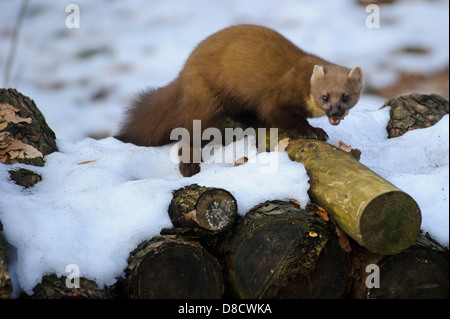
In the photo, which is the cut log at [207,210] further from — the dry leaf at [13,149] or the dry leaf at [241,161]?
the dry leaf at [13,149]

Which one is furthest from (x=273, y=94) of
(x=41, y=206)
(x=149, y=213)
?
(x=41, y=206)

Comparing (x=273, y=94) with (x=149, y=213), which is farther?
(x=273, y=94)

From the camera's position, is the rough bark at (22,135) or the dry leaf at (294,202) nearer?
the dry leaf at (294,202)

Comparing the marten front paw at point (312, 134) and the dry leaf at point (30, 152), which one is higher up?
the marten front paw at point (312, 134)

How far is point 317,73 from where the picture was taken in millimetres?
3164

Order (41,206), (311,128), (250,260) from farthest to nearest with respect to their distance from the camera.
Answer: (311,128)
(41,206)
(250,260)

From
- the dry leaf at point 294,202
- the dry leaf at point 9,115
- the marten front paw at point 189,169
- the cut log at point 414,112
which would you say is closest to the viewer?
the dry leaf at point 294,202

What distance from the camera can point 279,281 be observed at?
7.70 ft

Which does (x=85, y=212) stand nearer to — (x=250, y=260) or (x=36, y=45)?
(x=250, y=260)

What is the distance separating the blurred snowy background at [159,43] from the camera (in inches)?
241

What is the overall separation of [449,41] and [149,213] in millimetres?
5273

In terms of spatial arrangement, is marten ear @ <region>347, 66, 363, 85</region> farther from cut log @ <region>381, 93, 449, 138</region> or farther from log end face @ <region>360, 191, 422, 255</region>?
log end face @ <region>360, 191, 422, 255</region>

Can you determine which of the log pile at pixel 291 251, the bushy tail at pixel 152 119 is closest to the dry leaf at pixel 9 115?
the bushy tail at pixel 152 119

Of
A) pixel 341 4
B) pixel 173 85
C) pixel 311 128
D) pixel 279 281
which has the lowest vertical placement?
pixel 279 281
